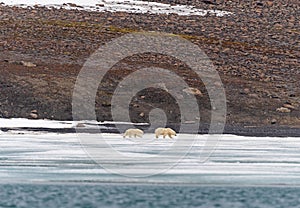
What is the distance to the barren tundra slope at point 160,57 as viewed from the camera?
114 feet

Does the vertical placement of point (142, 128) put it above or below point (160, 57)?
below

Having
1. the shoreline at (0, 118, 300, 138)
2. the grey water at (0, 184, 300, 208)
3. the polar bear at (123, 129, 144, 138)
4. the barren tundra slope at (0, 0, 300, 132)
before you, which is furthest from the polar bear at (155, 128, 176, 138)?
the grey water at (0, 184, 300, 208)

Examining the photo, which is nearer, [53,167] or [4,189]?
[4,189]

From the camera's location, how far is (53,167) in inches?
798

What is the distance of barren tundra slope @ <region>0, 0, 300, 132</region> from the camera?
114 ft

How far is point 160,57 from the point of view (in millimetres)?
42969

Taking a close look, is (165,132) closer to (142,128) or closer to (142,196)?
(142,128)

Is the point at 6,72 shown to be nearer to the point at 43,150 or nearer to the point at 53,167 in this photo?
the point at 43,150

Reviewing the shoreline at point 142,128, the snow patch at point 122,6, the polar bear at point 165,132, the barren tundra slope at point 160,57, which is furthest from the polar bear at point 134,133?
the snow patch at point 122,6

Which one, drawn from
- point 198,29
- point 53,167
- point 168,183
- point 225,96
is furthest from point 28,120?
point 198,29

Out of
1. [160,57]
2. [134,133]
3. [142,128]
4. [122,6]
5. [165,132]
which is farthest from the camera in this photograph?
[122,6]

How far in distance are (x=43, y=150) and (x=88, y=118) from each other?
9780 mm

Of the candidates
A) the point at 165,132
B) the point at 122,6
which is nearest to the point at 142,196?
the point at 165,132

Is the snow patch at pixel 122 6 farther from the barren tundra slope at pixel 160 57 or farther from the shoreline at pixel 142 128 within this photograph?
the shoreline at pixel 142 128
